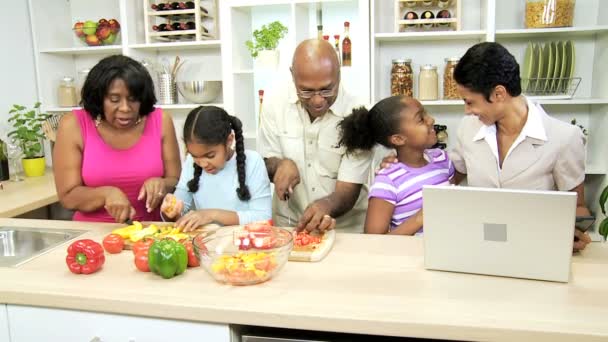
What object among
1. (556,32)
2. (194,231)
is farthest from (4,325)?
(556,32)

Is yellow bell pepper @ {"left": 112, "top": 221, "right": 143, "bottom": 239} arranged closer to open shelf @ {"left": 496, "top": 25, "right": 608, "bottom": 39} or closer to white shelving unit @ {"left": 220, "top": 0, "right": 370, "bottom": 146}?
white shelving unit @ {"left": 220, "top": 0, "right": 370, "bottom": 146}

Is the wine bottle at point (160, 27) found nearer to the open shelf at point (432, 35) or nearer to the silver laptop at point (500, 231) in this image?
the open shelf at point (432, 35)

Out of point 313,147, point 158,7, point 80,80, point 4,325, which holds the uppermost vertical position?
point 158,7

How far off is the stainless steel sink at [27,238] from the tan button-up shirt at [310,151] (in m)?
0.74

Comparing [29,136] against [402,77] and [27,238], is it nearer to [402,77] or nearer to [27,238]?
[27,238]

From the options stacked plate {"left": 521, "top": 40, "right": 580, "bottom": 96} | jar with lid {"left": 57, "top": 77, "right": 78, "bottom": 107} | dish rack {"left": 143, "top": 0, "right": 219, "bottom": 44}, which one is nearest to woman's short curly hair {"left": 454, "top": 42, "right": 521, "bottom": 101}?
stacked plate {"left": 521, "top": 40, "right": 580, "bottom": 96}

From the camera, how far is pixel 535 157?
1.54 m

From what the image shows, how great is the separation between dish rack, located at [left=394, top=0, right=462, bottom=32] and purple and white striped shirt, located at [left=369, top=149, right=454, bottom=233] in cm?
138

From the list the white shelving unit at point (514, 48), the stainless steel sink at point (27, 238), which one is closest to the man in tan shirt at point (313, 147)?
the stainless steel sink at point (27, 238)

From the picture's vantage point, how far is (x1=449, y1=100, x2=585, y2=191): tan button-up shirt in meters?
1.52

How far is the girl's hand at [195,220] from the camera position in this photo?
1.63 meters

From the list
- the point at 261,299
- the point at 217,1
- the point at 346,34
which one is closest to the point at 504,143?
the point at 261,299

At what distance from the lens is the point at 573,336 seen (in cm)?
99

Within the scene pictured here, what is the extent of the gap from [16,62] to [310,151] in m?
2.28
